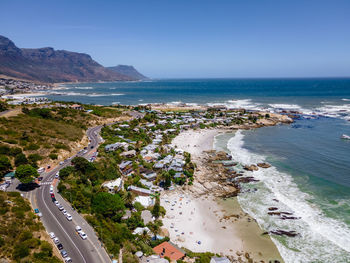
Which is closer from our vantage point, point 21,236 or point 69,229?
point 21,236

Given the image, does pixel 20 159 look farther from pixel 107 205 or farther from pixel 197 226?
pixel 197 226

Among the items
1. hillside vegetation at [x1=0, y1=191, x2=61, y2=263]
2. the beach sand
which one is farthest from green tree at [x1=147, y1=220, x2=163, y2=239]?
hillside vegetation at [x1=0, y1=191, x2=61, y2=263]

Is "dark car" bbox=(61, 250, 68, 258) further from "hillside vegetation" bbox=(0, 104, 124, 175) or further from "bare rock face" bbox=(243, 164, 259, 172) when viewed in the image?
"bare rock face" bbox=(243, 164, 259, 172)

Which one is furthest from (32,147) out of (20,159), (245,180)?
(245,180)

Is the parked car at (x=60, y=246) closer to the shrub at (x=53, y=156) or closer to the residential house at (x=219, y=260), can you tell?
the residential house at (x=219, y=260)

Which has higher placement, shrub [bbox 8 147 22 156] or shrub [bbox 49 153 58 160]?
shrub [bbox 8 147 22 156]

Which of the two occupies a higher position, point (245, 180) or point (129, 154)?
point (129, 154)

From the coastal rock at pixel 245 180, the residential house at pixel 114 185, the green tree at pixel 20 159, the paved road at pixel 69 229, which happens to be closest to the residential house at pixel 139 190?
the residential house at pixel 114 185
